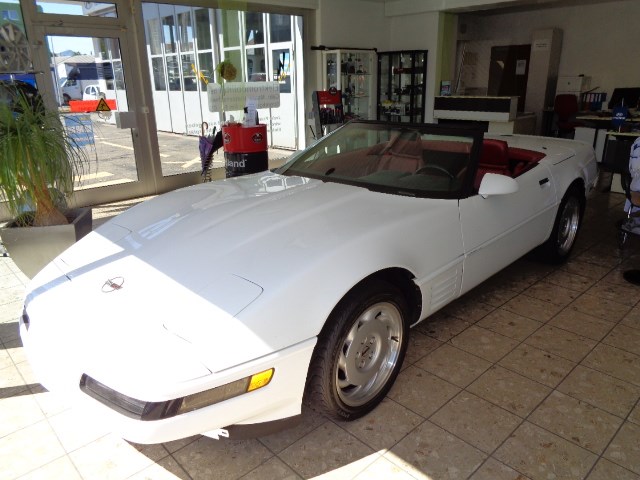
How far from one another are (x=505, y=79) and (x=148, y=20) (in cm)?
964

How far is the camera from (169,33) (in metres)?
7.84

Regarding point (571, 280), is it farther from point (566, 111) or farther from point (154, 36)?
point (566, 111)

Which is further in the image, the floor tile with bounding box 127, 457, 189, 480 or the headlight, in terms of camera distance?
the floor tile with bounding box 127, 457, 189, 480

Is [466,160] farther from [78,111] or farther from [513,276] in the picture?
[78,111]

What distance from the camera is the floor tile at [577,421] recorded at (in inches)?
85.7

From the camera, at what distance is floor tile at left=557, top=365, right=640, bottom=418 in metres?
2.40

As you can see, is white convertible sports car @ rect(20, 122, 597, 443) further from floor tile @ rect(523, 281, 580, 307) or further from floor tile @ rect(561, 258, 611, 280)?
floor tile @ rect(561, 258, 611, 280)

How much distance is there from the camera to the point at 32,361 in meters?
1.99

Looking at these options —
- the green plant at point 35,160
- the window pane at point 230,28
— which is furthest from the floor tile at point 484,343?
the window pane at point 230,28

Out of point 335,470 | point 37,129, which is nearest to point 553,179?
point 335,470

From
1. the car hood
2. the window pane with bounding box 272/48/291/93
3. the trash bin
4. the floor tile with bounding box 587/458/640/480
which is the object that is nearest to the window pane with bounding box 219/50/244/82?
the window pane with bounding box 272/48/291/93

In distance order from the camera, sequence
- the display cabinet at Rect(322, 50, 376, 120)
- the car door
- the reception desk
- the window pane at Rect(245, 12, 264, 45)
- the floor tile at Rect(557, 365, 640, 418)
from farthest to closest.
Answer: the reception desk
the window pane at Rect(245, 12, 264, 45)
the display cabinet at Rect(322, 50, 376, 120)
the car door
the floor tile at Rect(557, 365, 640, 418)

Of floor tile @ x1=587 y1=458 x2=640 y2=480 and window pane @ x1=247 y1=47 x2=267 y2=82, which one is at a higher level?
window pane @ x1=247 y1=47 x2=267 y2=82

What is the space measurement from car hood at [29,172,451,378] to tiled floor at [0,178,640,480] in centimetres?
47
